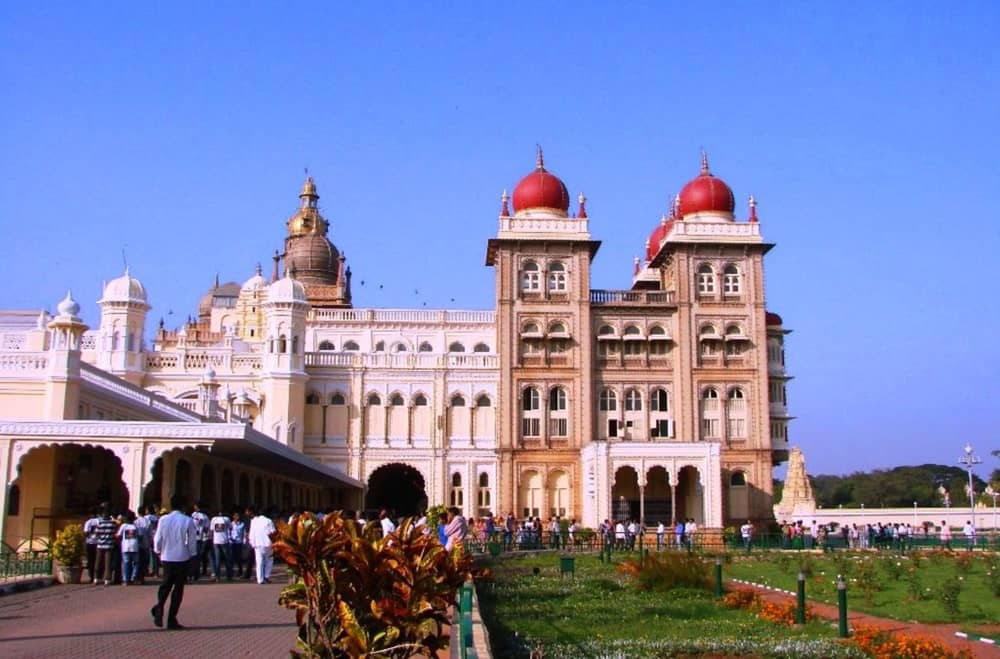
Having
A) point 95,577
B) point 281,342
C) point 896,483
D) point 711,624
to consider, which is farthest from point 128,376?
point 896,483

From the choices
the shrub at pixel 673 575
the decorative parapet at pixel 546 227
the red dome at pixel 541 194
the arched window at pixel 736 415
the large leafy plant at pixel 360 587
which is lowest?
the shrub at pixel 673 575

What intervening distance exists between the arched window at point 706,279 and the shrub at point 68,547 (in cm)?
3798

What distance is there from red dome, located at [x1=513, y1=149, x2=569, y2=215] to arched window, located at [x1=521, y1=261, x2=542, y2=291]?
3.08 metres

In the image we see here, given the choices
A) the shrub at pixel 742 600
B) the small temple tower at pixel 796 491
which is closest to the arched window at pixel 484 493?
the small temple tower at pixel 796 491

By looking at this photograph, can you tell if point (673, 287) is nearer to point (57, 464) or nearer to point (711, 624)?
point (57, 464)

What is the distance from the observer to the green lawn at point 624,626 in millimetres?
12875

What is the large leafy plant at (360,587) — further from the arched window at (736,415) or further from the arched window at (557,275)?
the arched window at (736,415)

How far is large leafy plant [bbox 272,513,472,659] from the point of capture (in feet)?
28.3

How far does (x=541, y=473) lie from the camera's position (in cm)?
5159

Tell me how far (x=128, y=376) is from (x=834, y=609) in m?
37.8

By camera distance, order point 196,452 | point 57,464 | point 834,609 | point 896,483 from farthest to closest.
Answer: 1. point 896,483
2. point 196,452
3. point 57,464
4. point 834,609

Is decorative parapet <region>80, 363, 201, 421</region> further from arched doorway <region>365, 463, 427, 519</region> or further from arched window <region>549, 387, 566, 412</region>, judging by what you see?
arched window <region>549, 387, 566, 412</region>

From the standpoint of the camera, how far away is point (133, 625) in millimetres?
13555

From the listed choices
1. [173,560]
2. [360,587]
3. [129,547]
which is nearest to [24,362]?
[129,547]
